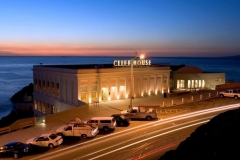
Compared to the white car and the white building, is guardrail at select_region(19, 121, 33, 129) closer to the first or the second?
the white car

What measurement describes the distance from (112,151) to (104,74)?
21726 millimetres

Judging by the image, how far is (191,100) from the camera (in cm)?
4378

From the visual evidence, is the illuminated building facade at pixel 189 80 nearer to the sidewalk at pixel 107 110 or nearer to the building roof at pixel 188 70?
the building roof at pixel 188 70

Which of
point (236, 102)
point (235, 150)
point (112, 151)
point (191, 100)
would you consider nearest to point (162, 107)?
point (191, 100)

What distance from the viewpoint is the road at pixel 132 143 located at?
20.8m

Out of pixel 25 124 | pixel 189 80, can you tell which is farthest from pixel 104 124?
pixel 189 80

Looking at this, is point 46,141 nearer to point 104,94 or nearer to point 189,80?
point 104,94

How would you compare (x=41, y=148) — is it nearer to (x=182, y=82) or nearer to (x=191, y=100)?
(x=191, y=100)

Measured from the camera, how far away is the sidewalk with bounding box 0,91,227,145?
1056 inches

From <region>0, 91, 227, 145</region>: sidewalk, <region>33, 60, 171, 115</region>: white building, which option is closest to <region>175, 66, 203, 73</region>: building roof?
<region>33, 60, 171, 115</region>: white building

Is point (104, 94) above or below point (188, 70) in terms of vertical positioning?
below

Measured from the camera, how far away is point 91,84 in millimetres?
40875

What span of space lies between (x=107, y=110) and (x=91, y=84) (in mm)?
6047

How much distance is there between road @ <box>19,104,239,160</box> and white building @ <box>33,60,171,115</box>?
1249 cm
